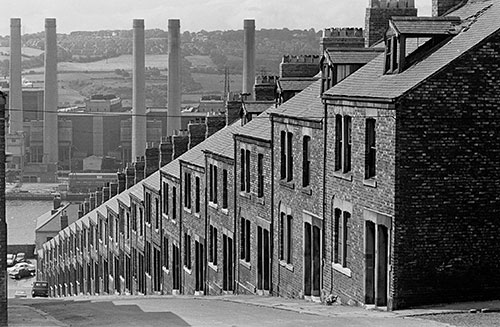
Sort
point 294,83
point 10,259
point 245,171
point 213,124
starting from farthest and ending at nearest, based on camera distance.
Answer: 1. point 10,259
2. point 213,124
3. point 294,83
4. point 245,171

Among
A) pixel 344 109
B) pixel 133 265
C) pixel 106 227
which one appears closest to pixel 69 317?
pixel 344 109

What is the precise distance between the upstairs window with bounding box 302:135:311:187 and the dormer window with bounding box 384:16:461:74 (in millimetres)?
4222

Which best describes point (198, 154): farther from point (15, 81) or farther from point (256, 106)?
point (15, 81)

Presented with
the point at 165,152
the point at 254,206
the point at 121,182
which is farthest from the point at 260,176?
the point at 121,182

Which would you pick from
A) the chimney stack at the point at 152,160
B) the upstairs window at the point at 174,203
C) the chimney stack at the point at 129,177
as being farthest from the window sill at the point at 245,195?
the chimney stack at the point at 129,177

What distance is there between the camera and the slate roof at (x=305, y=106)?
3048 centimetres

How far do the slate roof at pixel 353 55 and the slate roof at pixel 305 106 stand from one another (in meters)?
1.35

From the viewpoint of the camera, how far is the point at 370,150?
25984 mm

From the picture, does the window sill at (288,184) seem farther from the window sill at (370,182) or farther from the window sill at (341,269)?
the window sill at (370,182)

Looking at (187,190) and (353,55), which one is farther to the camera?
(187,190)

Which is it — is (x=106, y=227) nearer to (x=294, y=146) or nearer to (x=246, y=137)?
(x=246, y=137)

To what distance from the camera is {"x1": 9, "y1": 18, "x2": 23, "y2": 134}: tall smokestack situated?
174 metres

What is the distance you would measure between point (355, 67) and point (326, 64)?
0.82m

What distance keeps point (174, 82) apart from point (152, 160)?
102510 millimetres
